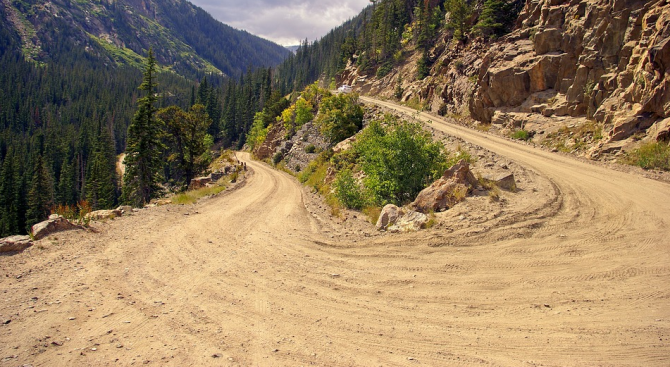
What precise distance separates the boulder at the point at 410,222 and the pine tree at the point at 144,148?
22.4 metres

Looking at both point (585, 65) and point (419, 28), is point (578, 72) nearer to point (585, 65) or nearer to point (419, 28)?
point (585, 65)

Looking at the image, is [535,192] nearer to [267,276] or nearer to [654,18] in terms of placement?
[267,276]

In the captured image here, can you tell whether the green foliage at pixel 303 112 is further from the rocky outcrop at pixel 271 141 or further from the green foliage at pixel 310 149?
the green foliage at pixel 310 149

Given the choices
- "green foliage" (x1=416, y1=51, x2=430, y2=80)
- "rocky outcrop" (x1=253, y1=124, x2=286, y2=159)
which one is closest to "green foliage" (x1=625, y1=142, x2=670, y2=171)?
"green foliage" (x1=416, y1=51, x2=430, y2=80)

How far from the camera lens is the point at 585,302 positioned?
5973mm

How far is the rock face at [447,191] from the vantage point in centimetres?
1064

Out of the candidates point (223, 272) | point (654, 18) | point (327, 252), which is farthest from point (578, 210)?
point (654, 18)

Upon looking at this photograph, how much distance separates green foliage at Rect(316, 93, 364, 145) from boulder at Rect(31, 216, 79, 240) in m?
22.4

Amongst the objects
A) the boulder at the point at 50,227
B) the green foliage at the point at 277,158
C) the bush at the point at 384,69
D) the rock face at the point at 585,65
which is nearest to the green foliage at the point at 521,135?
the rock face at the point at 585,65

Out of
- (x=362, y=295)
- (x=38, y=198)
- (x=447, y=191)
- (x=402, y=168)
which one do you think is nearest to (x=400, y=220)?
(x=447, y=191)

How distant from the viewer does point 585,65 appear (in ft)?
70.9

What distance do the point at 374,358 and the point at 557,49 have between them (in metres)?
27.8

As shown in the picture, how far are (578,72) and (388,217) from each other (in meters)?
19.3

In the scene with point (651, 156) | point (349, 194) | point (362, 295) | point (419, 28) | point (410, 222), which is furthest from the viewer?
point (419, 28)
